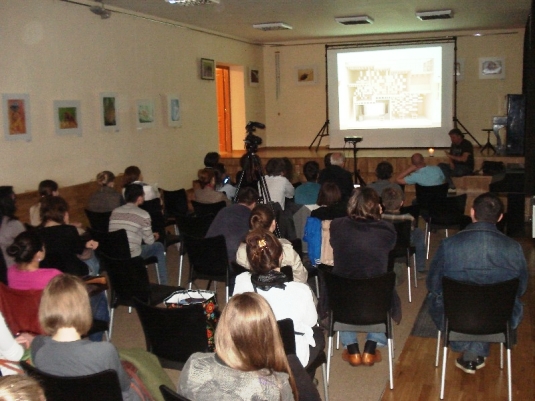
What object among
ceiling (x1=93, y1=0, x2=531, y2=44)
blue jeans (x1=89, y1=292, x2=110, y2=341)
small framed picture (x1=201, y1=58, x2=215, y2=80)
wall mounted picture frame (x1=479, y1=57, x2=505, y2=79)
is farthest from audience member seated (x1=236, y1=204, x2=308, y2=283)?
wall mounted picture frame (x1=479, y1=57, x2=505, y2=79)

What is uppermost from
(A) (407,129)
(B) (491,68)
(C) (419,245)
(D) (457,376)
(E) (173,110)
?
(B) (491,68)

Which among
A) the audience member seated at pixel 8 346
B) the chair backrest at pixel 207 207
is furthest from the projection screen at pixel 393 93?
the audience member seated at pixel 8 346

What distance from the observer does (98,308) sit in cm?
434

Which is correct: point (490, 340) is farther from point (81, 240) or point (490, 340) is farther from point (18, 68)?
point (18, 68)

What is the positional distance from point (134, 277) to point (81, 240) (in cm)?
77

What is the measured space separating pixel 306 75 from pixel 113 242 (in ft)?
34.5

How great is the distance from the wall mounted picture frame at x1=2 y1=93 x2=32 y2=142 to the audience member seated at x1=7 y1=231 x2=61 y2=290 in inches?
141

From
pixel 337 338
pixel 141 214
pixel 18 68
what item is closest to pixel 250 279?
pixel 337 338

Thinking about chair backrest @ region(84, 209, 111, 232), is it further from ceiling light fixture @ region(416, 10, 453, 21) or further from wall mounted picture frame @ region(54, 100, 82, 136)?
ceiling light fixture @ region(416, 10, 453, 21)

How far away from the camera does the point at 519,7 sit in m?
10.1

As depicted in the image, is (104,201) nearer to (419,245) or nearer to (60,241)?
(60,241)

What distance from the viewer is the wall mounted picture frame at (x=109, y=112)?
8.66 metres

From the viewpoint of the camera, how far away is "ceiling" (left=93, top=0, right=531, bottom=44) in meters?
9.11

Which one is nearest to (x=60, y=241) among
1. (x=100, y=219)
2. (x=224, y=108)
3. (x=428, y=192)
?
(x=100, y=219)
